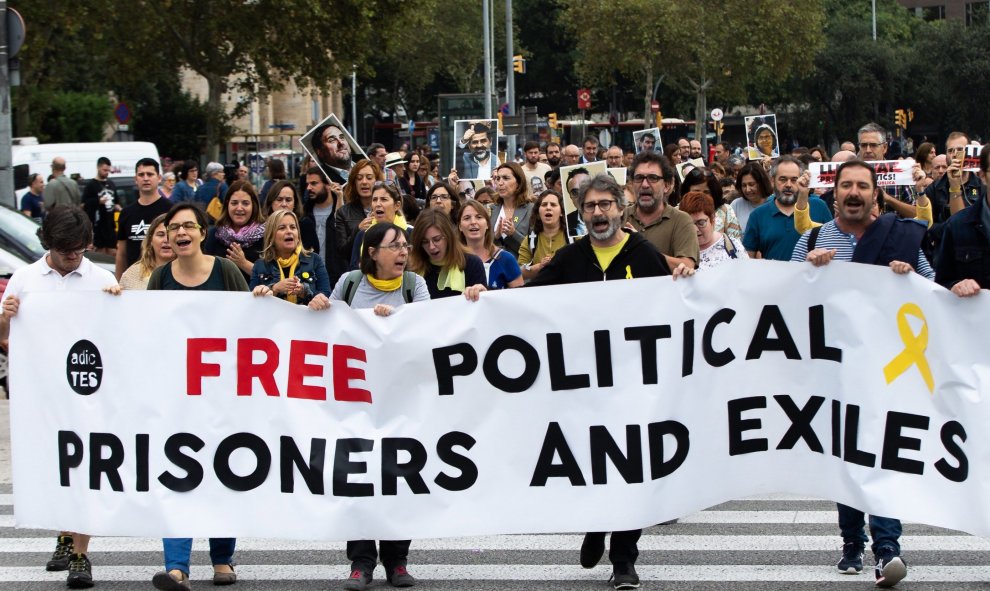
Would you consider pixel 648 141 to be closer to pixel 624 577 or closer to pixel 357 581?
pixel 624 577

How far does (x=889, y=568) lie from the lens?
20.4 feet

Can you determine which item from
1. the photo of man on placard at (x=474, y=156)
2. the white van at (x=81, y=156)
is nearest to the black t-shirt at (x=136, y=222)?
the photo of man on placard at (x=474, y=156)

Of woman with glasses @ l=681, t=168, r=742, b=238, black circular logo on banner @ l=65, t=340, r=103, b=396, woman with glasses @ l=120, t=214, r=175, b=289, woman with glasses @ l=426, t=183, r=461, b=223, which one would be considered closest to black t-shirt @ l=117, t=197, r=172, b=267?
woman with glasses @ l=426, t=183, r=461, b=223

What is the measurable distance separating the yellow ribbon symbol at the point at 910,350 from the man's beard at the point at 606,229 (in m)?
1.26

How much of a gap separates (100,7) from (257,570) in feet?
115

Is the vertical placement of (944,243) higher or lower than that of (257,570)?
higher

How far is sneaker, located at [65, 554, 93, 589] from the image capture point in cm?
661

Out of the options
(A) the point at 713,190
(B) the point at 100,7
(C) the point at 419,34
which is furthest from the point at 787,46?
(A) the point at 713,190

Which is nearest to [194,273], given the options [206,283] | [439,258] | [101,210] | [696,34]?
[206,283]

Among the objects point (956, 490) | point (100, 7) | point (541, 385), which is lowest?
point (956, 490)

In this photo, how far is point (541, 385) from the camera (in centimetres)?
646

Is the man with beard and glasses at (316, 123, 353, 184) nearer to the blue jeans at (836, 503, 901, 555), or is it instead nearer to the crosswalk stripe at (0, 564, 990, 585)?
the crosswalk stripe at (0, 564, 990, 585)

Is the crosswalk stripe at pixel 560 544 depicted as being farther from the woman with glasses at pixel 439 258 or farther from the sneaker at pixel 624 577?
the woman with glasses at pixel 439 258

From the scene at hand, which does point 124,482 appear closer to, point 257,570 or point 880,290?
point 257,570
